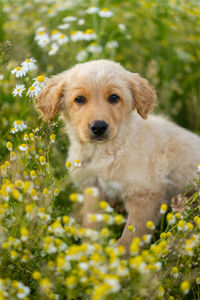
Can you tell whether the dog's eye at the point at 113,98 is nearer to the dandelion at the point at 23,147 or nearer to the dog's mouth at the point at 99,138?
the dog's mouth at the point at 99,138

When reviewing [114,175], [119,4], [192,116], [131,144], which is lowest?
[192,116]

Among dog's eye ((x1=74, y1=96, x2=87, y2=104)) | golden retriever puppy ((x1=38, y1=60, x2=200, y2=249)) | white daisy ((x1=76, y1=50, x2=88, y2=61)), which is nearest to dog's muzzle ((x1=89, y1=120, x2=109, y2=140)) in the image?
golden retriever puppy ((x1=38, y1=60, x2=200, y2=249))

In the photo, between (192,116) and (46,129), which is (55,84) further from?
(192,116)

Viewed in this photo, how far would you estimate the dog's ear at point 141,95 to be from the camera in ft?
10.2

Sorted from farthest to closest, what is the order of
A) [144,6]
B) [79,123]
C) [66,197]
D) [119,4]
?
[119,4] < [144,6] < [66,197] < [79,123]

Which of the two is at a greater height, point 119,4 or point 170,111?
point 119,4

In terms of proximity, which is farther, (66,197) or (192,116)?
(192,116)

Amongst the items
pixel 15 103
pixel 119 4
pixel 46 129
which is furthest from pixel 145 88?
pixel 119 4

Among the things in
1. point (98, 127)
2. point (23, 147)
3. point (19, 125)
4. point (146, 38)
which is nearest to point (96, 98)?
point (98, 127)

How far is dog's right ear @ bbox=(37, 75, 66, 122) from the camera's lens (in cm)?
300

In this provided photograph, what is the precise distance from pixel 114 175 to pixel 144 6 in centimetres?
304

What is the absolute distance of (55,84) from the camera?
10.2 ft

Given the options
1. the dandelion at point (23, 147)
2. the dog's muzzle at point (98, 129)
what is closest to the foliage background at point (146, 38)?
the dog's muzzle at point (98, 129)

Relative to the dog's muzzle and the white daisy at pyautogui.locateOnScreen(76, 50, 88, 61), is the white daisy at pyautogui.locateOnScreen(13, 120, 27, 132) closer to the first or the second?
the dog's muzzle
